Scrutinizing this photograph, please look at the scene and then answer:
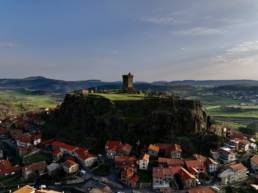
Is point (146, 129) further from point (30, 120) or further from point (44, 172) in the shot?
point (30, 120)

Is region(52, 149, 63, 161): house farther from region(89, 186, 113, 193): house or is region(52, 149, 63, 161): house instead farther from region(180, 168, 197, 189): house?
region(180, 168, 197, 189): house

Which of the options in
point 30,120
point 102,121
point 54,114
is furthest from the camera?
point 30,120

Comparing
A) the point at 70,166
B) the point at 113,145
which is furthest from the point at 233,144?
the point at 70,166

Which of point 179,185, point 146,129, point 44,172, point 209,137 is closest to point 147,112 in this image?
point 146,129

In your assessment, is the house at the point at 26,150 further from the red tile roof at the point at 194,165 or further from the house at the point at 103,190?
the red tile roof at the point at 194,165

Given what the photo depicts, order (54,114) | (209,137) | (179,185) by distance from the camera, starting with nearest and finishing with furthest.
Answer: (179,185) → (209,137) → (54,114)

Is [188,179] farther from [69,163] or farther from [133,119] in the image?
[69,163]
